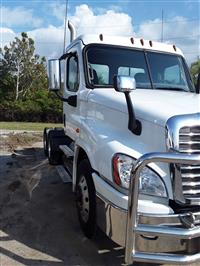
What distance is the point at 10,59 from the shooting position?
4400 cm

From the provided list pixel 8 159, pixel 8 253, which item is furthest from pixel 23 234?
pixel 8 159

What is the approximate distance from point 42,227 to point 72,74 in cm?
233

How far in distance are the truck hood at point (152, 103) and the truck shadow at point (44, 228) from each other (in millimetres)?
1536

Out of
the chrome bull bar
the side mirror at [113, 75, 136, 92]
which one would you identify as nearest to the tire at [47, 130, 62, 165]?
the side mirror at [113, 75, 136, 92]

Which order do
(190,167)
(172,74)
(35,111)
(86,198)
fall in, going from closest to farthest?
1. (190,167)
2. (86,198)
3. (172,74)
4. (35,111)

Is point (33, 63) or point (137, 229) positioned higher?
point (33, 63)

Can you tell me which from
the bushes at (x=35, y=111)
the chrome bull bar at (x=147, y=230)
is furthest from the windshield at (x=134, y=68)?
the bushes at (x=35, y=111)

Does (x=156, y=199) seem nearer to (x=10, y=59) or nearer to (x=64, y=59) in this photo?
(x=64, y=59)

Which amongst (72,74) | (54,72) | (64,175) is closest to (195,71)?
(72,74)

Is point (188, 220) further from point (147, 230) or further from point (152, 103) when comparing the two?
point (152, 103)

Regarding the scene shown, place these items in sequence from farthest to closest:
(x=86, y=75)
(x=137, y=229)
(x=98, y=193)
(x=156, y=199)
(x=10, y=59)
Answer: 1. (x=10, y=59)
2. (x=86, y=75)
3. (x=98, y=193)
4. (x=156, y=199)
5. (x=137, y=229)

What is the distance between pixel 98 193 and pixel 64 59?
2.97 metres

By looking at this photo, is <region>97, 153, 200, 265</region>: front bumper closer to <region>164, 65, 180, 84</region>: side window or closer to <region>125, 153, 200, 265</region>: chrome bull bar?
<region>125, 153, 200, 265</region>: chrome bull bar

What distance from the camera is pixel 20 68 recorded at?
4416 centimetres
